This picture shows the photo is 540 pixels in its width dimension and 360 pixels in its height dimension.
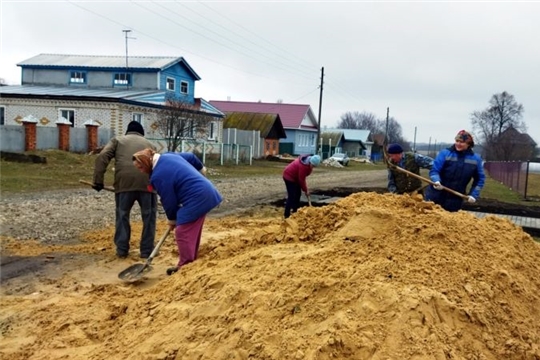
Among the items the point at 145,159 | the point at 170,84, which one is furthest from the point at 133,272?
the point at 170,84

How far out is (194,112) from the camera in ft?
95.6

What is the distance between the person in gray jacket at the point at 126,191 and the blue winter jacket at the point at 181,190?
120cm

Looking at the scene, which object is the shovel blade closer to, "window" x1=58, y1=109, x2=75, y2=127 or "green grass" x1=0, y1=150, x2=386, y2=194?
"green grass" x1=0, y1=150, x2=386, y2=194

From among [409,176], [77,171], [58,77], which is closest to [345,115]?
[58,77]

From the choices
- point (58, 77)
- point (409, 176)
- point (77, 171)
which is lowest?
point (77, 171)

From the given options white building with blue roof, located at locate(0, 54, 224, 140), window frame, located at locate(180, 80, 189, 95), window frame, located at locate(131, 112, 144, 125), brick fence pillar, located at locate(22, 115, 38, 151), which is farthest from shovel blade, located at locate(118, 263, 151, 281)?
window frame, located at locate(180, 80, 189, 95)

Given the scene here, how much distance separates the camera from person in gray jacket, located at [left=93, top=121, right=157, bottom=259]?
243 inches

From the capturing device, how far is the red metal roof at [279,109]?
5128 cm

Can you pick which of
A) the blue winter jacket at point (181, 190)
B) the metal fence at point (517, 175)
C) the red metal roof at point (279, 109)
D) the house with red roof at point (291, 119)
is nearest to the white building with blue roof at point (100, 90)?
the house with red roof at point (291, 119)

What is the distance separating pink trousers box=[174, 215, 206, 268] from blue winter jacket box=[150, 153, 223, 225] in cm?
6

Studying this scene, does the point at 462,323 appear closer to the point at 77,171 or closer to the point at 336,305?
the point at 336,305

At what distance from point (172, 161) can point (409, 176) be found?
10.8ft

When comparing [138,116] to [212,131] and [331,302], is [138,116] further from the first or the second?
[331,302]

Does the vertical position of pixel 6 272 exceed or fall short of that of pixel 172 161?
it falls short
